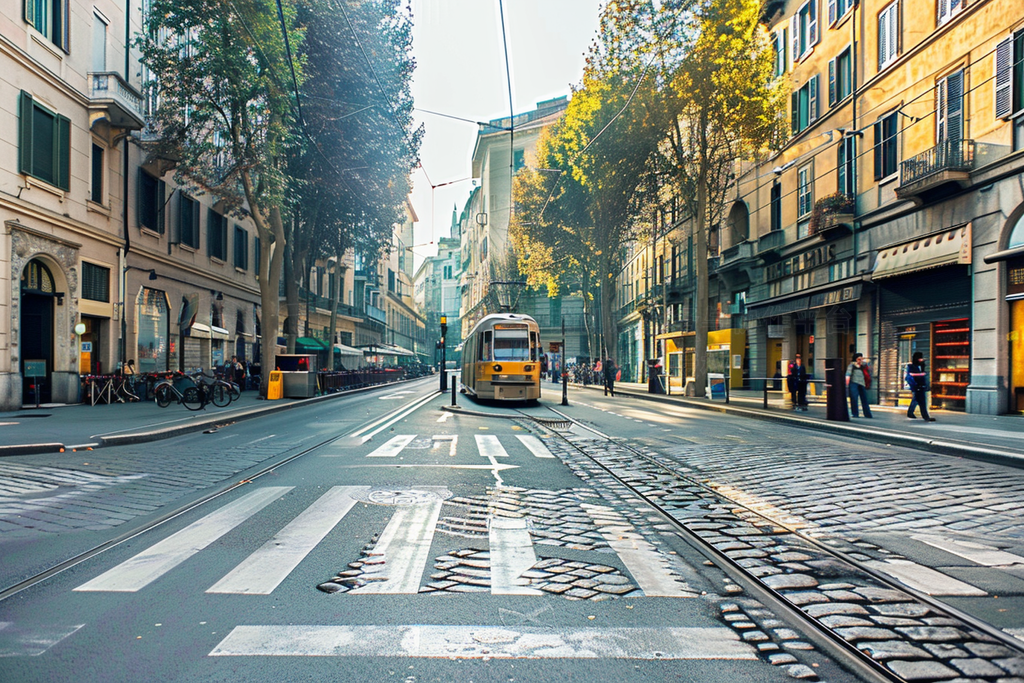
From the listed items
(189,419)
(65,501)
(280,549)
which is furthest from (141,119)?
(280,549)

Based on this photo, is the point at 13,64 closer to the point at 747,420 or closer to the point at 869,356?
the point at 747,420

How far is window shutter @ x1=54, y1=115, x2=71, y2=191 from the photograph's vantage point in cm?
2066

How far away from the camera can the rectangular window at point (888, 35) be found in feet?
70.8

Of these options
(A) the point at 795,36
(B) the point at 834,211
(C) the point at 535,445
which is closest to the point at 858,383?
(B) the point at 834,211

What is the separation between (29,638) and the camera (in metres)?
3.52

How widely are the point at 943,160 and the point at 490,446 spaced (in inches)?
574

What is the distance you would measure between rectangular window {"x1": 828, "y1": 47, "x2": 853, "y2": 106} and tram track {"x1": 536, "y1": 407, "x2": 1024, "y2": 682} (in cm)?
2238

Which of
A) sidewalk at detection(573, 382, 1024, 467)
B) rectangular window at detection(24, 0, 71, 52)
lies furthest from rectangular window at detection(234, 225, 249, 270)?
sidewalk at detection(573, 382, 1024, 467)

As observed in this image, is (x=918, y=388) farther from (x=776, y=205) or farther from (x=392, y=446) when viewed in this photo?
(x=776, y=205)

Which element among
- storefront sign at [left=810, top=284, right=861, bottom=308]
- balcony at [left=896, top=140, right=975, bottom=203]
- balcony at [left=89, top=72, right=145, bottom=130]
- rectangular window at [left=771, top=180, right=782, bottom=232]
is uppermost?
balcony at [left=89, top=72, right=145, bottom=130]

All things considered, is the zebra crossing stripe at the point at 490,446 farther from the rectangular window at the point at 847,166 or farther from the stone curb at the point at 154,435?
the rectangular window at the point at 847,166

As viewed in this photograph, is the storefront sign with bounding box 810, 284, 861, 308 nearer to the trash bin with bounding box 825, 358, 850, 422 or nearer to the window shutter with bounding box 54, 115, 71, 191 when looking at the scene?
the trash bin with bounding box 825, 358, 850, 422

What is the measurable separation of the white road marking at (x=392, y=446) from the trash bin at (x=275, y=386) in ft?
44.8

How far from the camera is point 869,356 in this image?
2303 centimetres
